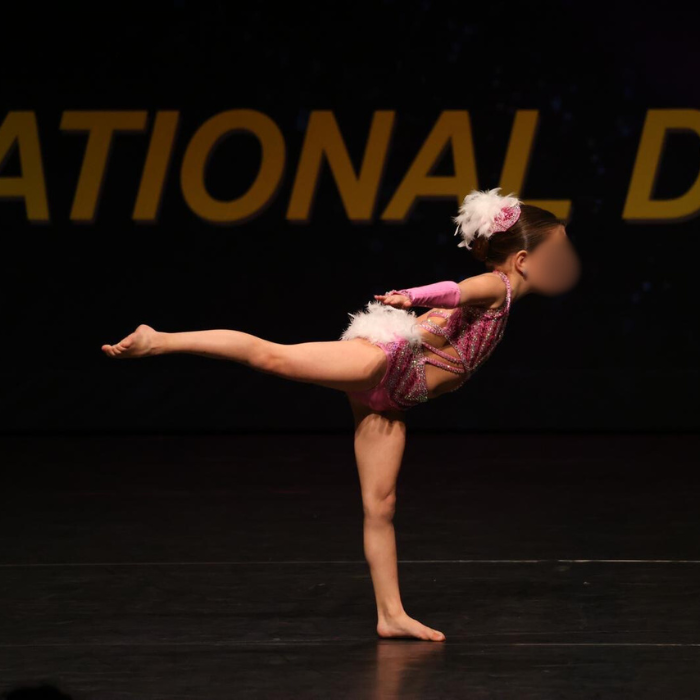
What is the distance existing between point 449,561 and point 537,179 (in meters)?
3.15

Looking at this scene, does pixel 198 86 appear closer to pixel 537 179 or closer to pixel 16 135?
pixel 16 135

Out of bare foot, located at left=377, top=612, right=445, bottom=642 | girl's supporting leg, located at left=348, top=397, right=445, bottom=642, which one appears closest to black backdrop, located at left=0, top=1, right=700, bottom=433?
girl's supporting leg, located at left=348, top=397, right=445, bottom=642

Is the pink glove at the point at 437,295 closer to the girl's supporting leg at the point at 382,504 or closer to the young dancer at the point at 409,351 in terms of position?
the young dancer at the point at 409,351

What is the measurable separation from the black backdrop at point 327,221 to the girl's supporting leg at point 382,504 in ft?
11.4

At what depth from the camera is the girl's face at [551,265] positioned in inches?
111

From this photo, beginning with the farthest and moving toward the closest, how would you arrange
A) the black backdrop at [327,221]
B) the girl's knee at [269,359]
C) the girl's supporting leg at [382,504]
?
the black backdrop at [327,221]
the girl's supporting leg at [382,504]
the girl's knee at [269,359]

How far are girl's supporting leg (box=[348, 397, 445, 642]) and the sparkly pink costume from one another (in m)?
0.06

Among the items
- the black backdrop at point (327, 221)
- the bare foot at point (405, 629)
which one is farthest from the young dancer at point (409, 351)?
the black backdrop at point (327, 221)

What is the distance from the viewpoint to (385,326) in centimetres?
280

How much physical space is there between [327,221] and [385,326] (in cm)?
357

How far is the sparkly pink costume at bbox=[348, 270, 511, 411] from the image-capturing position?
9.07 ft

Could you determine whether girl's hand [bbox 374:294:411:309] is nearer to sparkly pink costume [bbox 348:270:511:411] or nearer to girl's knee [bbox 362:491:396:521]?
sparkly pink costume [bbox 348:270:511:411]

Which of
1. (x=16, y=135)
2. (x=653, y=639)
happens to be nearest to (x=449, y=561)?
(x=653, y=639)

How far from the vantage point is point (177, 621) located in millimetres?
2865
